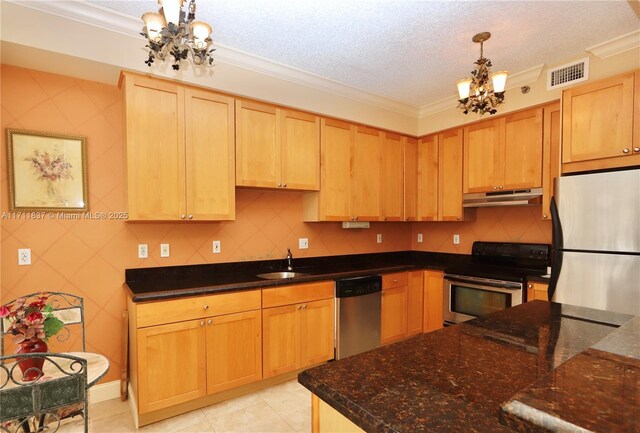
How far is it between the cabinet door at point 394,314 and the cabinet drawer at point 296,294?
0.79m

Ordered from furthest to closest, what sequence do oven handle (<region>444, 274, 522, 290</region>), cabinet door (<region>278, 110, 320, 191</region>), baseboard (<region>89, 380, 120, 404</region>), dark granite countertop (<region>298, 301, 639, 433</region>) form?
cabinet door (<region>278, 110, 320, 191</region>), oven handle (<region>444, 274, 522, 290</region>), baseboard (<region>89, 380, 120, 404</region>), dark granite countertop (<region>298, 301, 639, 433</region>)

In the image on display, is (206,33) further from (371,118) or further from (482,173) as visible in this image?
(482,173)

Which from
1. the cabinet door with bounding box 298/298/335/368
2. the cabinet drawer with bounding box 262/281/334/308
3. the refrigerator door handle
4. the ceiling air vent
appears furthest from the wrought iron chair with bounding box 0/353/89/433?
the ceiling air vent

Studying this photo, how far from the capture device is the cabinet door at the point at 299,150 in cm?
311

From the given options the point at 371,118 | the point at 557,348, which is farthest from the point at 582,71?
the point at 557,348

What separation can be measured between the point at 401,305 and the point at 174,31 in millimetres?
3260

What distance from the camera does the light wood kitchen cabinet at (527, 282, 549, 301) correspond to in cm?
287

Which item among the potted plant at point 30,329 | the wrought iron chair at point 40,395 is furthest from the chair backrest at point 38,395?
the potted plant at point 30,329

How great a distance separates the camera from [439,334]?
133 centimetres

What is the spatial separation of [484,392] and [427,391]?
0.49 feet

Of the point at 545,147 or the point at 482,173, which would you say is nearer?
the point at 545,147

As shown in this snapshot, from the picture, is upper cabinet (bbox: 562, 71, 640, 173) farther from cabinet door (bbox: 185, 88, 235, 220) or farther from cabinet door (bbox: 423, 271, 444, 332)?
cabinet door (bbox: 185, 88, 235, 220)

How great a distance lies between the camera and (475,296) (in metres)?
3.33

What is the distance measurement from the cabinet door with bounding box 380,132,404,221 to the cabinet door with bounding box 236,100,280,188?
55.7 inches
